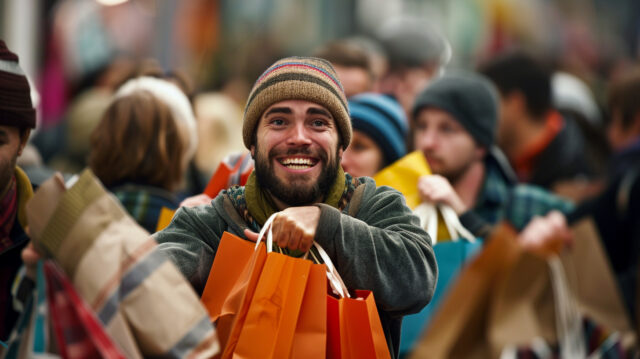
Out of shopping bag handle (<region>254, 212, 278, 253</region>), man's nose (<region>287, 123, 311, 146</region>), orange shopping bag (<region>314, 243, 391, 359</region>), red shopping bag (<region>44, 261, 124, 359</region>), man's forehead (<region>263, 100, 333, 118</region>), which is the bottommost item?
orange shopping bag (<region>314, 243, 391, 359</region>)

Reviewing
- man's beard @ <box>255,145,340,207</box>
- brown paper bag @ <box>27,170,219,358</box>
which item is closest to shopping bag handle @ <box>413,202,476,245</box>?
man's beard @ <box>255,145,340,207</box>

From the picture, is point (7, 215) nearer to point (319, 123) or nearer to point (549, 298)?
point (319, 123)

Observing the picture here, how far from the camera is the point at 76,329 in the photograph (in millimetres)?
2904

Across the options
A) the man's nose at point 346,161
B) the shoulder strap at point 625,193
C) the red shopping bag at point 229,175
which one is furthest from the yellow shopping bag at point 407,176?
the shoulder strap at point 625,193

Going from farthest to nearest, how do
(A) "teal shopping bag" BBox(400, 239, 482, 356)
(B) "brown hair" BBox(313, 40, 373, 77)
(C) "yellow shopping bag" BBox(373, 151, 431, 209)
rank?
(B) "brown hair" BBox(313, 40, 373, 77) → (C) "yellow shopping bag" BBox(373, 151, 431, 209) → (A) "teal shopping bag" BBox(400, 239, 482, 356)

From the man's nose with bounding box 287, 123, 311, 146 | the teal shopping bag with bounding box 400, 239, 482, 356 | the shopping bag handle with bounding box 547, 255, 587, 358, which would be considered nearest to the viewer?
the shopping bag handle with bounding box 547, 255, 587, 358

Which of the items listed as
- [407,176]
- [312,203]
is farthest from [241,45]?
[312,203]

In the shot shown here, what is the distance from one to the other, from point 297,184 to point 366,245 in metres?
0.41

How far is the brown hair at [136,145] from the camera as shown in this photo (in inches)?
199

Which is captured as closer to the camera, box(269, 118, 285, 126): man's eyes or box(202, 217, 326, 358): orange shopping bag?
box(202, 217, 326, 358): orange shopping bag

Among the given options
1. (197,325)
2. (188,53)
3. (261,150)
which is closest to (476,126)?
(261,150)

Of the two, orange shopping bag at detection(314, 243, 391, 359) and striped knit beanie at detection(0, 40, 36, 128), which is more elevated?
striped knit beanie at detection(0, 40, 36, 128)

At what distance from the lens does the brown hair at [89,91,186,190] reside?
16.6 ft

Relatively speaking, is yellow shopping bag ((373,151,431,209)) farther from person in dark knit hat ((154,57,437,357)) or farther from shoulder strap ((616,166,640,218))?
shoulder strap ((616,166,640,218))
